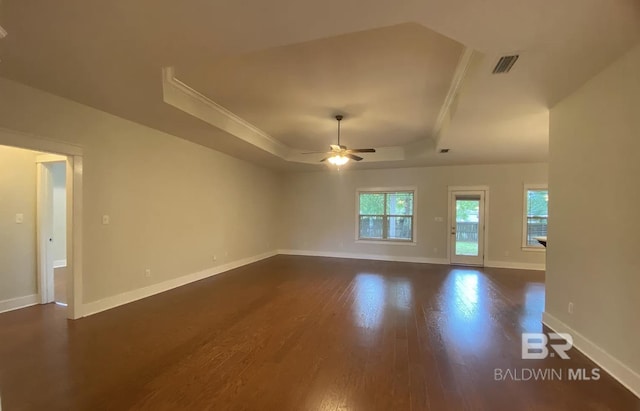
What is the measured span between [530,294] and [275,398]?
4785 mm

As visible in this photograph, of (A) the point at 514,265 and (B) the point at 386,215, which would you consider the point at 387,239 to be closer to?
(B) the point at 386,215

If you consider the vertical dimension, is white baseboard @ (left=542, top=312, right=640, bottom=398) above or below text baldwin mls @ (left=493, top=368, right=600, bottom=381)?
above

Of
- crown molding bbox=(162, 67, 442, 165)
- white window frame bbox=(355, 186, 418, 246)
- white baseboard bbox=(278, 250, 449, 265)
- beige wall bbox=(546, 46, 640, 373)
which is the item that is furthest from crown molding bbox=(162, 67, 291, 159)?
beige wall bbox=(546, 46, 640, 373)

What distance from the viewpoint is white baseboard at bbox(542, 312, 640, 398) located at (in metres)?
2.24

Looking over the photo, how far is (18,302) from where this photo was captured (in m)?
4.00

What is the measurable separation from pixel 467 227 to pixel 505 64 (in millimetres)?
5797

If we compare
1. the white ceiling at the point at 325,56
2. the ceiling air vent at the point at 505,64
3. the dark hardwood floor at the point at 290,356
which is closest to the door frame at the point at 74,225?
the dark hardwood floor at the point at 290,356

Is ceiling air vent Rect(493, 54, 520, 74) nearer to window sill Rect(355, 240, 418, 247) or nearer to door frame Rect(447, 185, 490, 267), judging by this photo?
door frame Rect(447, 185, 490, 267)

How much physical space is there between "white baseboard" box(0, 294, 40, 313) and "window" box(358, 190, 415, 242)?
685cm

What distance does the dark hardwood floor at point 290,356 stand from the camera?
2.13 m

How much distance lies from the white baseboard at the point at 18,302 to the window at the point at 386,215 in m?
6.85

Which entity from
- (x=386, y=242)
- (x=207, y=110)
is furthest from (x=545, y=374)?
(x=386, y=242)

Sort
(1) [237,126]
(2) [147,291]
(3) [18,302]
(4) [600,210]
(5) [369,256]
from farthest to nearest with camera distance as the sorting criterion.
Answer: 1. (5) [369,256]
2. (1) [237,126]
3. (2) [147,291]
4. (3) [18,302]
5. (4) [600,210]

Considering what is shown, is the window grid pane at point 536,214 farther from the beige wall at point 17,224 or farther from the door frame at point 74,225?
the beige wall at point 17,224
